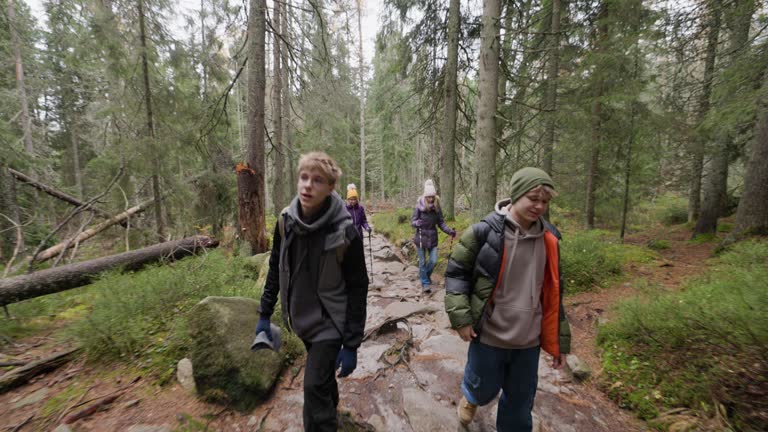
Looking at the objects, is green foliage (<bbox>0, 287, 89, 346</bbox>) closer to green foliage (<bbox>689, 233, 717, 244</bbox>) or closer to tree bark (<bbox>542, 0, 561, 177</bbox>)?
tree bark (<bbox>542, 0, 561, 177</bbox>)

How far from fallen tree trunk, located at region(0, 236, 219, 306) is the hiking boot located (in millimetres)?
6510

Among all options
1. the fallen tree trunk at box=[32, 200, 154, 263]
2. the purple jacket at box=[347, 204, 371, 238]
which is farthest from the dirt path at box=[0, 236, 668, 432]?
the fallen tree trunk at box=[32, 200, 154, 263]

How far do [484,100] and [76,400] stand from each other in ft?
25.7

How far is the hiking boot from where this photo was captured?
261cm

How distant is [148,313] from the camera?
3.99 metres

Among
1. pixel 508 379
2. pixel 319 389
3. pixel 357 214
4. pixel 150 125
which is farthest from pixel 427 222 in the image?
pixel 150 125

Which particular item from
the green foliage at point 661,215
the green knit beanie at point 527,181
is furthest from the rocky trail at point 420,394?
the green foliage at point 661,215

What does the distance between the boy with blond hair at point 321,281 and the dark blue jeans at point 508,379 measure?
99cm

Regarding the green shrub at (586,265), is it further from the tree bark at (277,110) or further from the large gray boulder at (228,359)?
the tree bark at (277,110)

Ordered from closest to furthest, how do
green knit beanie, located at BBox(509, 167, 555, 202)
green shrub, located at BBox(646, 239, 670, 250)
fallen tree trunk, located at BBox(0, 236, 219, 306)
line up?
1. green knit beanie, located at BBox(509, 167, 555, 202)
2. fallen tree trunk, located at BBox(0, 236, 219, 306)
3. green shrub, located at BBox(646, 239, 670, 250)

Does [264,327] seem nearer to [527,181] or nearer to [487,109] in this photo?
[527,181]

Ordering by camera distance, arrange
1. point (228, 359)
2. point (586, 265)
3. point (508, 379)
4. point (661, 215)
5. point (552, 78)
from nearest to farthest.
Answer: point (508, 379) → point (228, 359) → point (586, 265) → point (552, 78) → point (661, 215)

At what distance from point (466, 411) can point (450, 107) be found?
32.7 ft

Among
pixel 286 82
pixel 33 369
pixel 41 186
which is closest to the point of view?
pixel 33 369
